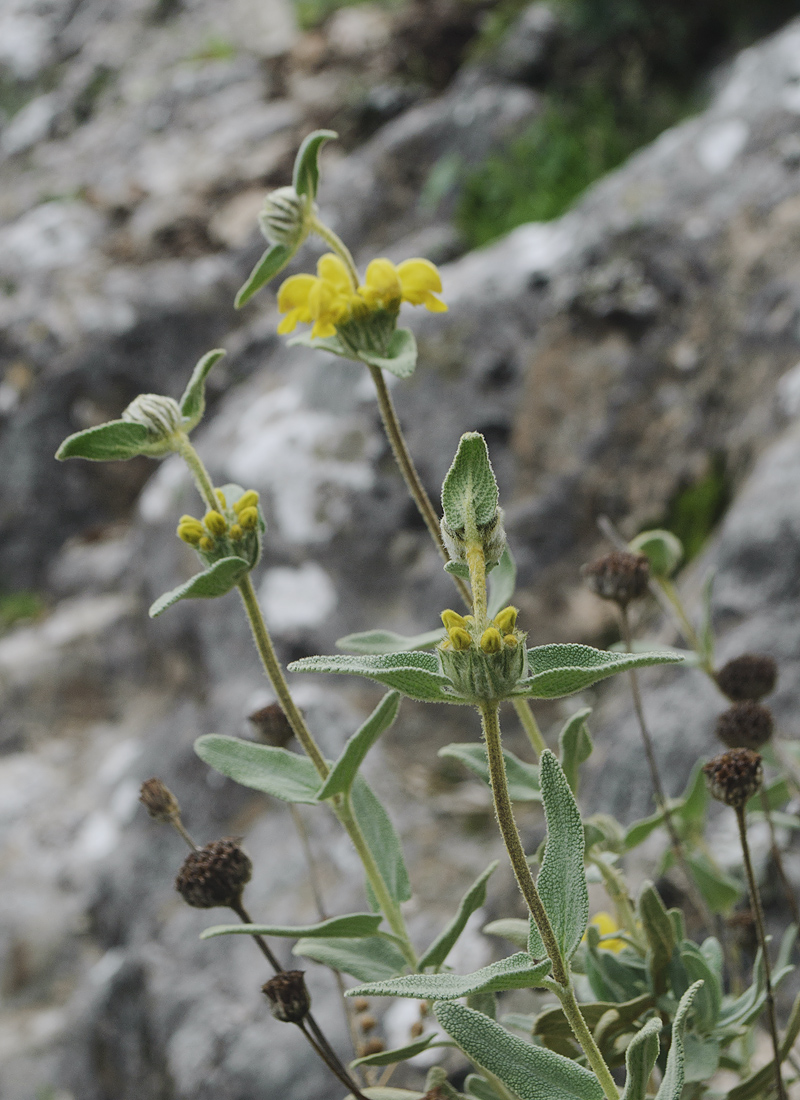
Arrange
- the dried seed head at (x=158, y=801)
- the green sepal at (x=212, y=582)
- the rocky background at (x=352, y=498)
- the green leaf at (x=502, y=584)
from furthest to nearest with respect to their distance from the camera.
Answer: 1. the rocky background at (x=352, y=498)
2. the dried seed head at (x=158, y=801)
3. the green leaf at (x=502, y=584)
4. the green sepal at (x=212, y=582)

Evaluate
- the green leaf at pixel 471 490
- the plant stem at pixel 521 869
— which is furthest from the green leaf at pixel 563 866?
the green leaf at pixel 471 490

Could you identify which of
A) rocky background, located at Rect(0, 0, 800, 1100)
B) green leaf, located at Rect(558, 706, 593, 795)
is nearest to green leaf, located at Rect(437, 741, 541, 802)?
green leaf, located at Rect(558, 706, 593, 795)

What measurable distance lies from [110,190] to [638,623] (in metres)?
3.03

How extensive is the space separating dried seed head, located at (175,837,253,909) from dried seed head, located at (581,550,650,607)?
35cm

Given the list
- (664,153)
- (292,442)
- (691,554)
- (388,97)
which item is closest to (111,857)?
(292,442)

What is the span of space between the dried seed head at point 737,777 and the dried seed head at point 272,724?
35 centimetres

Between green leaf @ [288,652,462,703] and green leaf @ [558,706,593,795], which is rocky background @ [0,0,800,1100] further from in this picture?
green leaf @ [288,652,462,703]

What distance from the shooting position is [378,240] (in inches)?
115

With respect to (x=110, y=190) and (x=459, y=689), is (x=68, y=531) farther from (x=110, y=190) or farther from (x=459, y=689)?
(x=459, y=689)

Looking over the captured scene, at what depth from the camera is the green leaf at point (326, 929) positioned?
525 mm

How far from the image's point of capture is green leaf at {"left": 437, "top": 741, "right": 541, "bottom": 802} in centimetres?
64

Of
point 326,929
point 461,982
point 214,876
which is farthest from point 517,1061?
point 214,876

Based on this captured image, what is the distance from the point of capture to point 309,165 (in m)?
0.67

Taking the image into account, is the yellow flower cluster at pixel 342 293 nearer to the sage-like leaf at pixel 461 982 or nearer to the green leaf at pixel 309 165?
the green leaf at pixel 309 165
